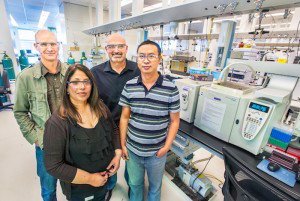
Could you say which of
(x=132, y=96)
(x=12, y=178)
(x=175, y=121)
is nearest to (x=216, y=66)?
(x=175, y=121)

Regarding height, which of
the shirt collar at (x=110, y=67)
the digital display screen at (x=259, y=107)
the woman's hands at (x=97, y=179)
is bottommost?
the woman's hands at (x=97, y=179)

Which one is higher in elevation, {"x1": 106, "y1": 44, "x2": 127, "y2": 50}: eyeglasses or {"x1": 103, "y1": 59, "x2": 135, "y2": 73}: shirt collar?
{"x1": 106, "y1": 44, "x2": 127, "y2": 50}: eyeglasses

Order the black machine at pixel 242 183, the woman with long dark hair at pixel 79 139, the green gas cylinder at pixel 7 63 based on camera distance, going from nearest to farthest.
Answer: the black machine at pixel 242 183, the woman with long dark hair at pixel 79 139, the green gas cylinder at pixel 7 63

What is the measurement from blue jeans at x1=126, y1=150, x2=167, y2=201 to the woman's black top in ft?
1.02

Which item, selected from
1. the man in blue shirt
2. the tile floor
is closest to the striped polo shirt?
the man in blue shirt

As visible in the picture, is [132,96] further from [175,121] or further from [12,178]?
[12,178]

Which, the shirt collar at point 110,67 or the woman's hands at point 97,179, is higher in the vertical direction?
the shirt collar at point 110,67

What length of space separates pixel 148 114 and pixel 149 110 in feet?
0.11

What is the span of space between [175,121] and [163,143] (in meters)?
0.22

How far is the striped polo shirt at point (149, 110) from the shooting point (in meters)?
1.20

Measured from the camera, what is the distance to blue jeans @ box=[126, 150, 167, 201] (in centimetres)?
136

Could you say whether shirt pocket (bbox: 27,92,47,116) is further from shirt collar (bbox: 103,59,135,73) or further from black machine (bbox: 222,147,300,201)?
black machine (bbox: 222,147,300,201)

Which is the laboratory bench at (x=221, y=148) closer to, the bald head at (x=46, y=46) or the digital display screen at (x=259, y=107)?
the digital display screen at (x=259, y=107)

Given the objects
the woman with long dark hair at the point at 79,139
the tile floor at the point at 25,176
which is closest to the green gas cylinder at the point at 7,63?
the tile floor at the point at 25,176
